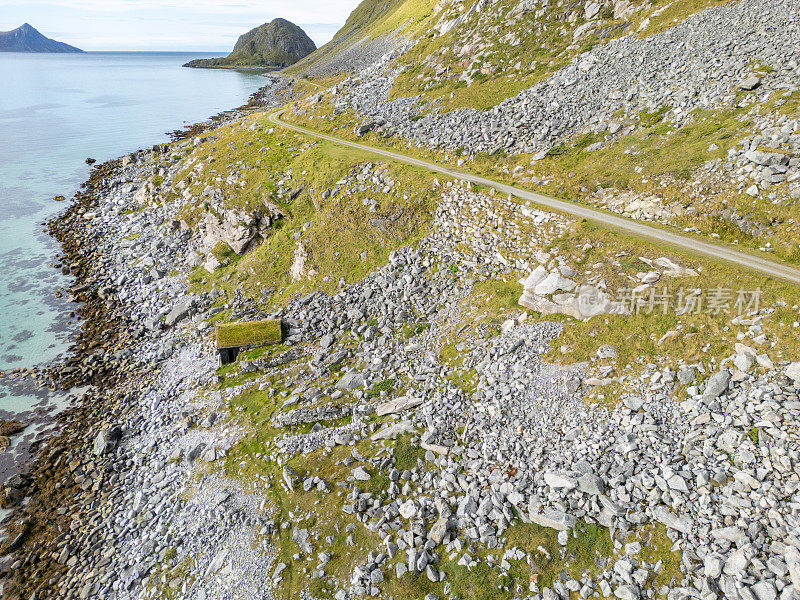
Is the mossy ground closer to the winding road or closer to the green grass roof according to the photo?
the winding road

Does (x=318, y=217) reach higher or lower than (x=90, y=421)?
higher

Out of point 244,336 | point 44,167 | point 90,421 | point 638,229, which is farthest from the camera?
point 44,167

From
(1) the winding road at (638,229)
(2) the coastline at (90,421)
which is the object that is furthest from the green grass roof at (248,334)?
(1) the winding road at (638,229)

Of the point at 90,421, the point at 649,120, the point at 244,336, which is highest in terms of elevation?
the point at 649,120

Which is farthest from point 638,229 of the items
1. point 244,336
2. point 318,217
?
point 244,336

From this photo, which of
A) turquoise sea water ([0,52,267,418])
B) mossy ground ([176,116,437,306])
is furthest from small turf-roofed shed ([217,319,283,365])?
turquoise sea water ([0,52,267,418])

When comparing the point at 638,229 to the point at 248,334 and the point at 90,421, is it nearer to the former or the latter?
the point at 248,334

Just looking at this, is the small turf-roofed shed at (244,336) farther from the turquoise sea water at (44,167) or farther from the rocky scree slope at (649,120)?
the rocky scree slope at (649,120)
